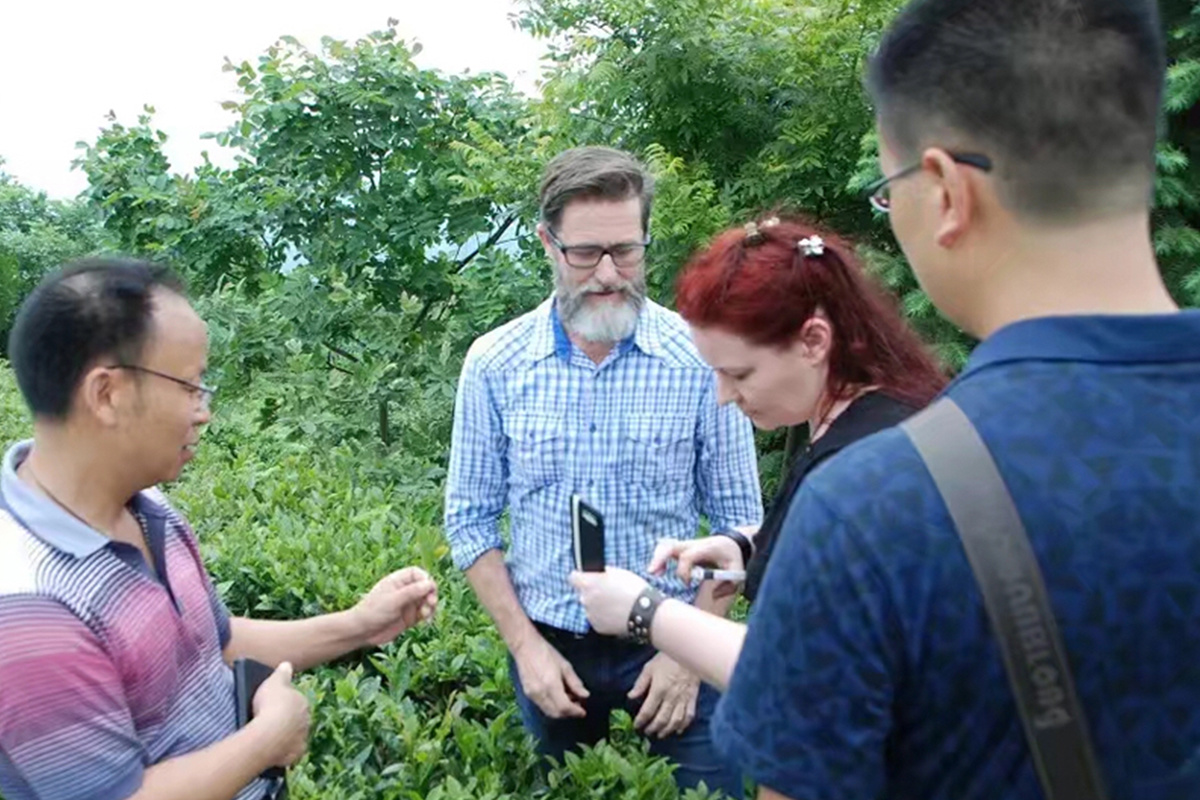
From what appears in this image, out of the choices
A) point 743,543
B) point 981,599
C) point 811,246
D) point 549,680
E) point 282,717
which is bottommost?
point 549,680

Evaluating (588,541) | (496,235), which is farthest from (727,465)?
(496,235)

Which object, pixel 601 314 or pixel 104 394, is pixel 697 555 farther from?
pixel 104 394

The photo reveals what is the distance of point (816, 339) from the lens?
2.38 metres

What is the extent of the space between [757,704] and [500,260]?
21.0 feet

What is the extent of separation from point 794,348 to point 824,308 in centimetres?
10

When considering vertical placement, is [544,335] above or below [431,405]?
above

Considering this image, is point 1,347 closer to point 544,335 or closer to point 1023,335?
point 544,335

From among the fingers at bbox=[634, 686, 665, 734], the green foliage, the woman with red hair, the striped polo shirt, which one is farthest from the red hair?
the green foliage

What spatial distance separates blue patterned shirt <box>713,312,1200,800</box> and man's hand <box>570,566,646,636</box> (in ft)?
3.73

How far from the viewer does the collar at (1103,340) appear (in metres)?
1.15

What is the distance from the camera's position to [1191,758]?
1.15 meters

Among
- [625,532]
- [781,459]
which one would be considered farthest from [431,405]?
[625,532]

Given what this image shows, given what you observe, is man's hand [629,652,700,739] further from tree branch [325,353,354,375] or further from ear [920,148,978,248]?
tree branch [325,353,354,375]

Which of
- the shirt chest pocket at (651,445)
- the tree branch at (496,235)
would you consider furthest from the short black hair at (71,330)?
the tree branch at (496,235)
